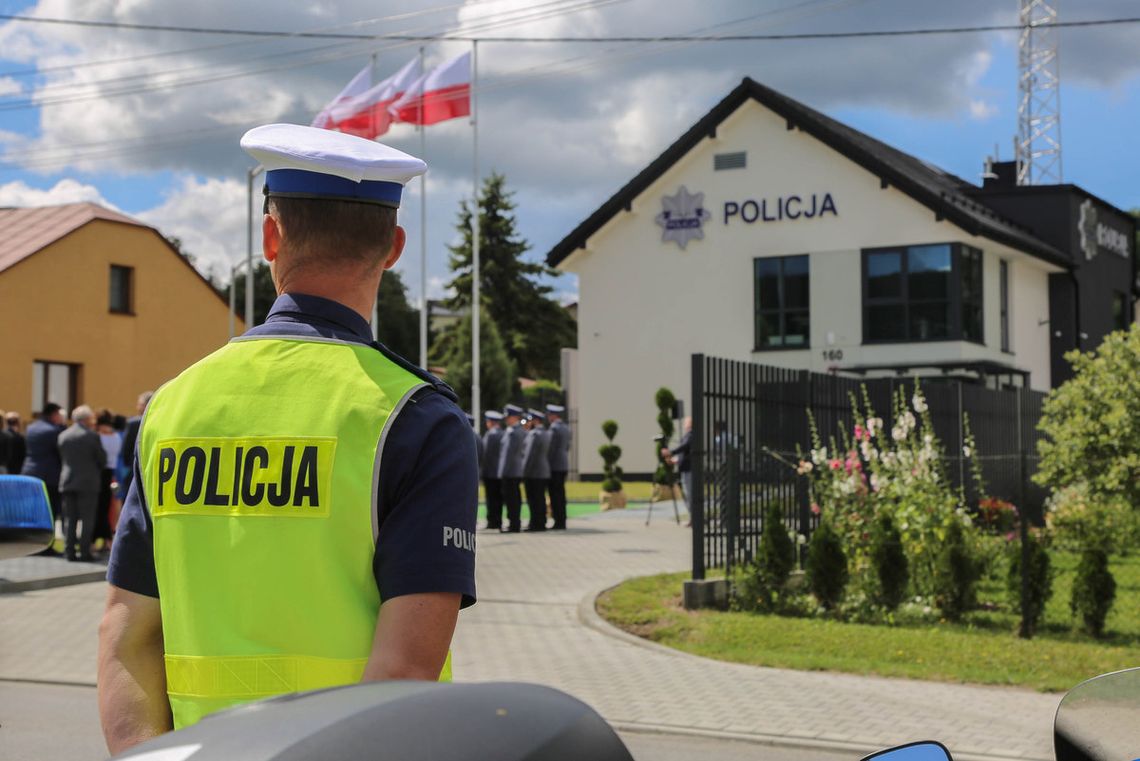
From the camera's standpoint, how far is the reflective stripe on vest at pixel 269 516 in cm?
190

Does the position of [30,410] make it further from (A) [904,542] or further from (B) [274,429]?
(B) [274,429]

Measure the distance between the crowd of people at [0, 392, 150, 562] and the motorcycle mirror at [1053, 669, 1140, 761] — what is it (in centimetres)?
1426

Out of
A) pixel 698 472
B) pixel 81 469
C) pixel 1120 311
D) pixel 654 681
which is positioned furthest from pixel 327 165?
pixel 1120 311

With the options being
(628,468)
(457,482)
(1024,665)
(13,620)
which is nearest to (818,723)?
(1024,665)

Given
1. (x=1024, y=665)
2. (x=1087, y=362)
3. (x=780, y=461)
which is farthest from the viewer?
(x=1087, y=362)

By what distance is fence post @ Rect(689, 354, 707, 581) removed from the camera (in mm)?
12305

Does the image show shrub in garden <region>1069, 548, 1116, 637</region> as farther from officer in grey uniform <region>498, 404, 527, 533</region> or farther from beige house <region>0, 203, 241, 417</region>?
beige house <region>0, 203, 241, 417</region>

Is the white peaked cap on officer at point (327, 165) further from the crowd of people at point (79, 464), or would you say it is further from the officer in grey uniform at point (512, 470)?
the officer in grey uniform at point (512, 470)

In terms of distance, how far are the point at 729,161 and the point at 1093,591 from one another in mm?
26875

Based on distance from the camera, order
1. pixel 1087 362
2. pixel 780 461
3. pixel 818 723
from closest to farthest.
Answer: pixel 818 723 → pixel 780 461 → pixel 1087 362

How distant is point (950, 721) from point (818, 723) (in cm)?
77

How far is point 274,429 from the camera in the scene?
200 cm

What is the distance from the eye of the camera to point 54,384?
38.0 metres

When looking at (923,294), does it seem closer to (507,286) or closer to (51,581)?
(51,581)
